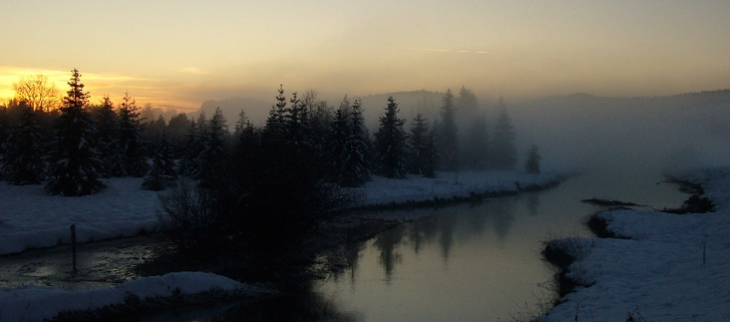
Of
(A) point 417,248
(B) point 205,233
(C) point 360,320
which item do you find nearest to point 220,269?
(B) point 205,233

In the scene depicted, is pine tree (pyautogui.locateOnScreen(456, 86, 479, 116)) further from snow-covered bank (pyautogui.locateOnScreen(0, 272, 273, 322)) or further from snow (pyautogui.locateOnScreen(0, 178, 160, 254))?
snow-covered bank (pyautogui.locateOnScreen(0, 272, 273, 322))

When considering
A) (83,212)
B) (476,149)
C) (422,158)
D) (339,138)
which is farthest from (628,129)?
(83,212)

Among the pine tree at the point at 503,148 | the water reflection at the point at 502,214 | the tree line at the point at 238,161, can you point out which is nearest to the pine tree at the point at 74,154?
the tree line at the point at 238,161

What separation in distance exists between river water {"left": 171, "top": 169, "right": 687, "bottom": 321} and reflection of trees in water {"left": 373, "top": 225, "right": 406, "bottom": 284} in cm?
4

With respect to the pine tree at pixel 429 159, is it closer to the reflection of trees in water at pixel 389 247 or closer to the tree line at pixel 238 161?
the tree line at pixel 238 161

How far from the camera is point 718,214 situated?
2600 cm

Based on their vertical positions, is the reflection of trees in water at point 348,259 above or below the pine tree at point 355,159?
below

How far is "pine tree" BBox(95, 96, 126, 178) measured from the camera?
41.4 m

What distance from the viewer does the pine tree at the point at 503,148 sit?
8019 cm

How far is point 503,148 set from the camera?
268 feet

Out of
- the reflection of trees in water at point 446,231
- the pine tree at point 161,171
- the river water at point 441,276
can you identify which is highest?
the pine tree at point 161,171

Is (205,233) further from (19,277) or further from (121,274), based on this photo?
(19,277)

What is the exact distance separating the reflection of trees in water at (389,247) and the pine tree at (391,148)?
2522 centimetres

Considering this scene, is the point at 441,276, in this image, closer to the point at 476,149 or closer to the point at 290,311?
the point at 290,311
